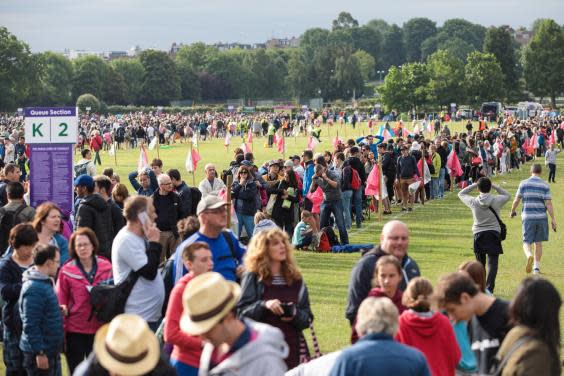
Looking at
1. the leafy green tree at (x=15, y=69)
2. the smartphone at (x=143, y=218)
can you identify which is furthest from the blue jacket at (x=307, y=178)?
the leafy green tree at (x=15, y=69)

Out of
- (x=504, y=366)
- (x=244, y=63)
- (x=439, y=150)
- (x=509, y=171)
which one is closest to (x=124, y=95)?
(x=244, y=63)

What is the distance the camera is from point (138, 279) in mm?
8688

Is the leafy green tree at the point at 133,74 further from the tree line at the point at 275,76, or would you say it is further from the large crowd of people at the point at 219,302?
the large crowd of people at the point at 219,302

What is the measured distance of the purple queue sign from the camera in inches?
603

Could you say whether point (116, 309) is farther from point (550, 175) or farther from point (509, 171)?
point (509, 171)

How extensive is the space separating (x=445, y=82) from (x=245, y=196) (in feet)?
336

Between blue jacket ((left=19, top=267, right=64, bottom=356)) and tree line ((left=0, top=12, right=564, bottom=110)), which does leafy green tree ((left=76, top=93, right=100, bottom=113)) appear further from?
blue jacket ((left=19, top=267, right=64, bottom=356))

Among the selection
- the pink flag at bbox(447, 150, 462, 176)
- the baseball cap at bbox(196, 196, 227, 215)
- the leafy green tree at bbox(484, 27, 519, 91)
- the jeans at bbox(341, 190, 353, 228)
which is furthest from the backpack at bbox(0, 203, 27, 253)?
the leafy green tree at bbox(484, 27, 519, 91)

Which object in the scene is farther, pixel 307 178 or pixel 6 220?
pixel 307 178

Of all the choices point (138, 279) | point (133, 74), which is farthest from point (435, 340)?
point (133, 74)

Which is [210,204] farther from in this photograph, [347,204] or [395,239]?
[347,204]

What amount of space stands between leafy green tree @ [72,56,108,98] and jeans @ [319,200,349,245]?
139 meters

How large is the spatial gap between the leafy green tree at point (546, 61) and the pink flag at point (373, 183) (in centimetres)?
12030

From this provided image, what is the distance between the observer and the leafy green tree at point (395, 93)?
4318 inches
